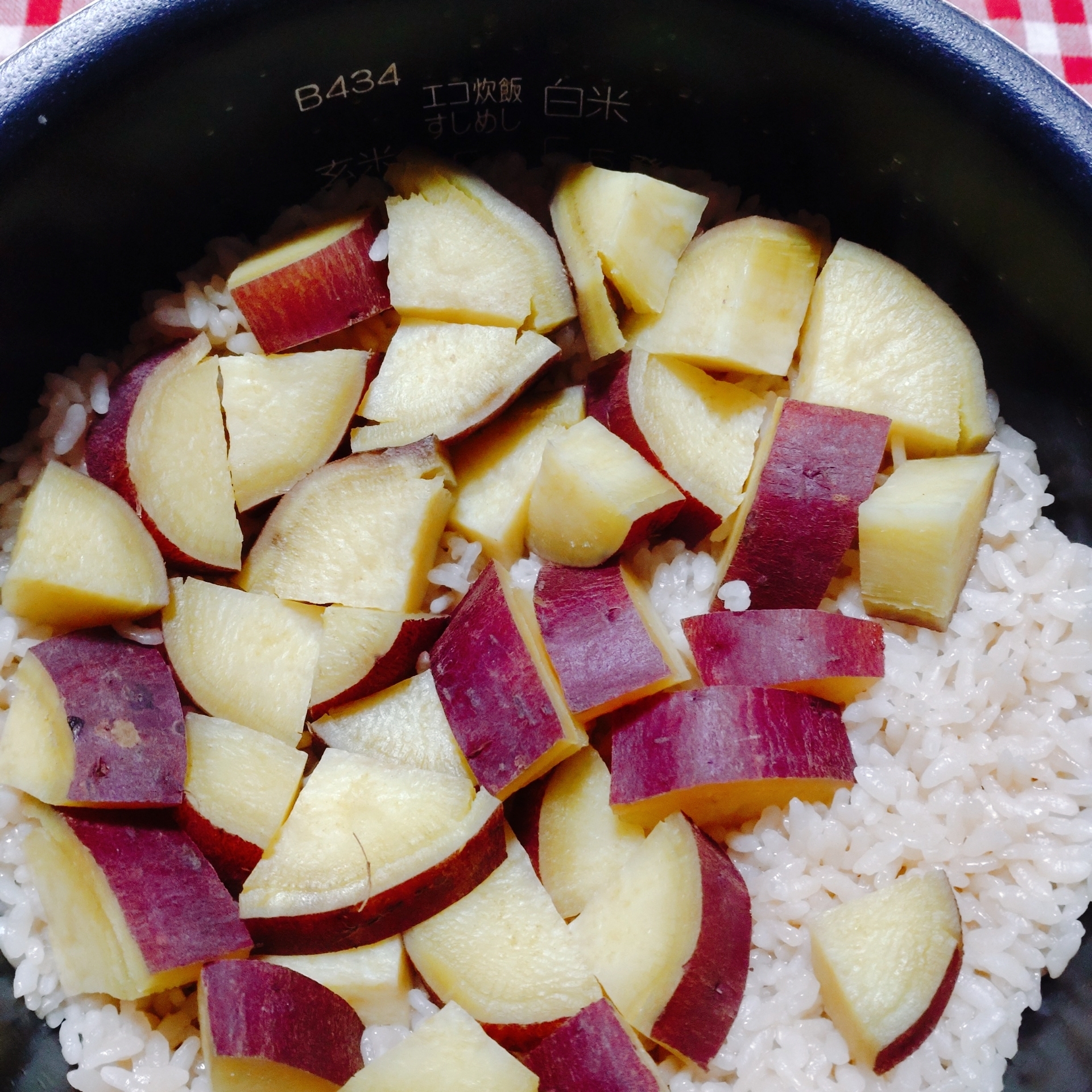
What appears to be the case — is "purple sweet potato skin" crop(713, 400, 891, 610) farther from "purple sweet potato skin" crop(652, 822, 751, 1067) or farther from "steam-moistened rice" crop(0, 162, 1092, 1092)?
"purple sweet potato skin" crop(652, 822, 751, 1067)

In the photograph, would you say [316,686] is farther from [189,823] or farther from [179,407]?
[179,407]

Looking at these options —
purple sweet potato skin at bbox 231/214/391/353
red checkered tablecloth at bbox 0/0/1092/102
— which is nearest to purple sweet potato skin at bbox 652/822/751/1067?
purple sweet potato skin at bbox 231/214/391/353

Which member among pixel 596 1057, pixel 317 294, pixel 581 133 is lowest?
pixel 596 1057

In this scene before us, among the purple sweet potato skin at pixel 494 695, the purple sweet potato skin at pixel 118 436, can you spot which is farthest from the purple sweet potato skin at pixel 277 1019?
the purple sweet potato skin at pixel 118 436

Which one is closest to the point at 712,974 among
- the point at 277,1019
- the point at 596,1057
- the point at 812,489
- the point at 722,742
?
the point at 596,1057

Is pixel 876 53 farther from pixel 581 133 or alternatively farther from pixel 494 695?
pixel 494 695

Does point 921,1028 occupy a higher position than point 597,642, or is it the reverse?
point 597,642
